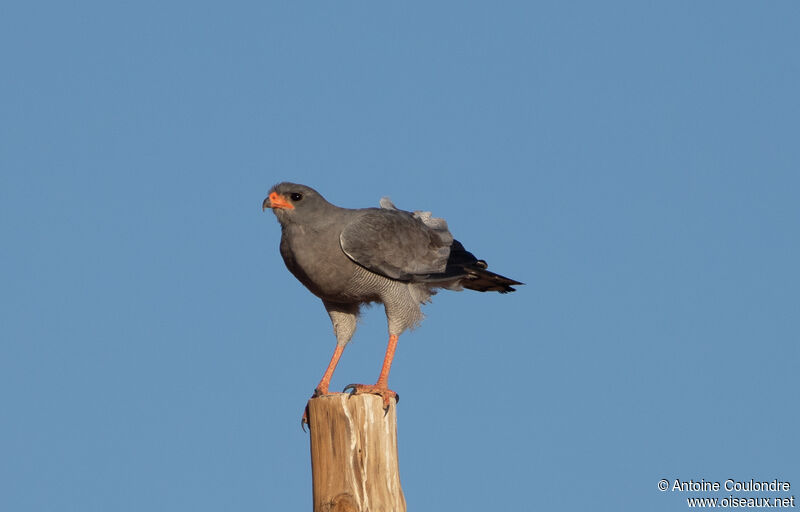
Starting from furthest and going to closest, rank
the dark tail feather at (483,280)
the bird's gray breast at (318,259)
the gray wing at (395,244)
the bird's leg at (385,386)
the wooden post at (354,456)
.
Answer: the dark tail feather at (483,280) → the gray wing at (395,244) → the bird's gray breast at (318,259) → the bird's leg at (385,386) → the wooden post at (354,456)

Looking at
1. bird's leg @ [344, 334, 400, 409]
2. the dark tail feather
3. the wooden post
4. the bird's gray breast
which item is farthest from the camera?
the dark tail feather

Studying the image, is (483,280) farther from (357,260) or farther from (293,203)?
(293,203)

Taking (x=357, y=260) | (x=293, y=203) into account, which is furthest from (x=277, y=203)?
(x=357, y=260)

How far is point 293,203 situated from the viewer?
9.15m

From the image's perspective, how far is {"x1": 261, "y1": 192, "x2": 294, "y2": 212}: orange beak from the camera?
9117 mm

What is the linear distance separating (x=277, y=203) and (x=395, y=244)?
1194 mm

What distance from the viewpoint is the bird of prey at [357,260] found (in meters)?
9.02

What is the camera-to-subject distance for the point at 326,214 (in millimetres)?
9188

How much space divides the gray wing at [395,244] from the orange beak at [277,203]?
0.57m

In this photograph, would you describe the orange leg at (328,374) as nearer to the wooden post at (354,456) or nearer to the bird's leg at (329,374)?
the bird's leg at (329,374)

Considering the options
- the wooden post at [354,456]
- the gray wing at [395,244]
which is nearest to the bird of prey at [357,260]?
the gray wing at [395,244]

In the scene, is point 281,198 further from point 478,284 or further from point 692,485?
point 692,485

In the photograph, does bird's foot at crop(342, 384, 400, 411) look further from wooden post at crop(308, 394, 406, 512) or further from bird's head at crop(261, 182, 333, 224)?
bird's head at crop(261, 182, 333, 224)

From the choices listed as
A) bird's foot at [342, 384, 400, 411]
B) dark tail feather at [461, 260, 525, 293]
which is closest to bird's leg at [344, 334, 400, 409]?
bird's foot at [342, 384, 400, 411]
